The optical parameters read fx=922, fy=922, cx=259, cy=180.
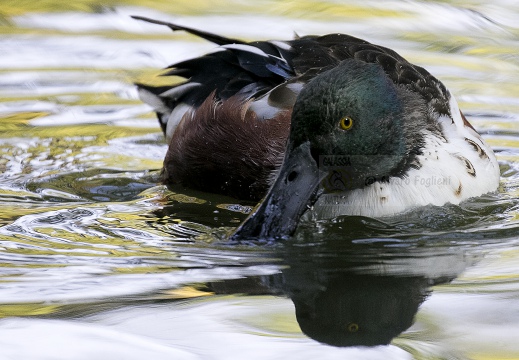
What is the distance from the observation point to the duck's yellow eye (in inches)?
189

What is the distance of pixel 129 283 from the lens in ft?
13.0

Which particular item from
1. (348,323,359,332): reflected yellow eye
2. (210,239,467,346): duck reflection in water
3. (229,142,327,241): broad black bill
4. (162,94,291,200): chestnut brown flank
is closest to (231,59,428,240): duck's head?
(229,142,327,241): broad black bill

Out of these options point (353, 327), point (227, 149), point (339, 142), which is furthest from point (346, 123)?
point (353, 327)

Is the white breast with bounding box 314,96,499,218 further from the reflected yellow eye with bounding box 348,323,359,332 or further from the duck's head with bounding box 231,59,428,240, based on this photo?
the reflected yellow eye with bounding box 348,323,359,332

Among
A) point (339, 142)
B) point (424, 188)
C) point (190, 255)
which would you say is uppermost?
point (339, 142)

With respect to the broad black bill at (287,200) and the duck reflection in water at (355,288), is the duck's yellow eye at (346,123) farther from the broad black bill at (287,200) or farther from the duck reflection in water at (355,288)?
the duck reflection in water at (355,288)

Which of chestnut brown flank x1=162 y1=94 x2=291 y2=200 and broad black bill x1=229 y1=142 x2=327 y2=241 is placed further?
chestnut brown flank x1=162 y1=94 x2=291 y2=200

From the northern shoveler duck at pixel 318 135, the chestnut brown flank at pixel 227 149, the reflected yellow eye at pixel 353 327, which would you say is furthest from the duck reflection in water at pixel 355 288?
the chestnut brown flank at pixel 227 149

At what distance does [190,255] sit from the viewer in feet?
14.5

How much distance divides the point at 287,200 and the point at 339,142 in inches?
17.0

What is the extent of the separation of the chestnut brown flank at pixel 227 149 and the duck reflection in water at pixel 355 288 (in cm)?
100

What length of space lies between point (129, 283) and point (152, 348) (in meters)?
0.67

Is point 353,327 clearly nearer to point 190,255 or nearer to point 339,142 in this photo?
point 190,255

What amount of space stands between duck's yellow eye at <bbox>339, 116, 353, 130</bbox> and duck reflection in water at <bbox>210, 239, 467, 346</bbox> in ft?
2.28
